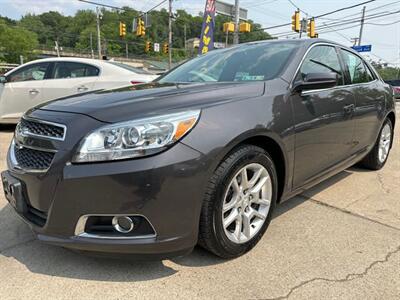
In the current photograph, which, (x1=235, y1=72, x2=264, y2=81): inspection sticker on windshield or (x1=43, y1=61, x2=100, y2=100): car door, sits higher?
(x1=235, y1=72, x2=264, y2=81): inspection sticker on windshield

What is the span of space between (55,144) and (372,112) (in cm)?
330

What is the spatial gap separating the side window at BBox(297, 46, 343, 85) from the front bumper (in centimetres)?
140

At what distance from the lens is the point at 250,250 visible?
8.39 feet

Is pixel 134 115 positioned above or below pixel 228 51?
below

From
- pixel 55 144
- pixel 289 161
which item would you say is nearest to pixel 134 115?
pixel 55 144

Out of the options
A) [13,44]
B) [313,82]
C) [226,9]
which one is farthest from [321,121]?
[13,44]

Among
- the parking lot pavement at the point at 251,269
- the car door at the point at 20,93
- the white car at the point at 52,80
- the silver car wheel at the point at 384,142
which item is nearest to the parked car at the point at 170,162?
the parking lot pavement at the point at 251,269

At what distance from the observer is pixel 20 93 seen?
7062 mm

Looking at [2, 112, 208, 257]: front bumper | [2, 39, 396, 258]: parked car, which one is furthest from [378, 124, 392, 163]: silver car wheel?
[2, 112, 208, 257]: front bumper

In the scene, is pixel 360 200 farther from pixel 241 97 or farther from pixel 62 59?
pixel 62 59

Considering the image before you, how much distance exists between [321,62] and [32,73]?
5.82 meters

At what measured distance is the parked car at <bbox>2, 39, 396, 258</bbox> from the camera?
77.9 inches

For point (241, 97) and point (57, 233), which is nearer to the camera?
point (57, 233)

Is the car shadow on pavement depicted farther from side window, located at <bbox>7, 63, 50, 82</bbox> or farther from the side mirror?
side window, located at <bbox>7, 63, 50, 82</bbox>
